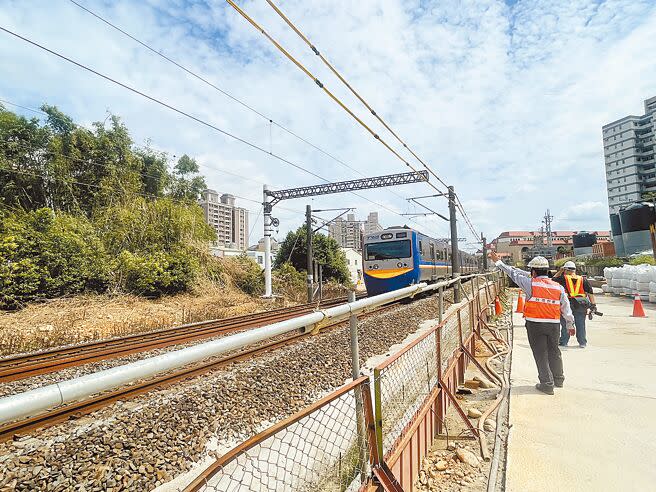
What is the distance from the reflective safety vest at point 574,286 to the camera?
7.24m

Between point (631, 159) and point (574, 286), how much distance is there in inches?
4143

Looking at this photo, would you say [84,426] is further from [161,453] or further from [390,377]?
[390,377]

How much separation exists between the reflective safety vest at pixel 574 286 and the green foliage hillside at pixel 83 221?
15707 mm

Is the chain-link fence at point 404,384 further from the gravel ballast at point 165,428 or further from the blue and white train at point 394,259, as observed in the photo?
the blue and white train at point 394,259

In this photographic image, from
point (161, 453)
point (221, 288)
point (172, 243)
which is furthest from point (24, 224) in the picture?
point (161, 453)

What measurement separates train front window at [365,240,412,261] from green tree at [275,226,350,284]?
18.0 m

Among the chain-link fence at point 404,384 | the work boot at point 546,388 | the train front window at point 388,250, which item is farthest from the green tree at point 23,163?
the work boot at point 546,388

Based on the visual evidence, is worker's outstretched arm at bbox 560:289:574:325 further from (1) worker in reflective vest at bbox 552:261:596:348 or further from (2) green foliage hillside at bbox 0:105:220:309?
(2) green foliage hillside at bbox 0:105:220:309

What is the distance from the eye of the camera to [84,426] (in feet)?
12.7

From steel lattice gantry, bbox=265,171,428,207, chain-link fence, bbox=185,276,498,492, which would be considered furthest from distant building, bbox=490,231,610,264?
chain-link fence, bbox=185,276,498,492

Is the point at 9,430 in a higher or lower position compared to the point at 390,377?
lower

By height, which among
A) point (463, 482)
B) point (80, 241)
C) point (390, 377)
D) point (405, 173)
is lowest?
point (463, 482)

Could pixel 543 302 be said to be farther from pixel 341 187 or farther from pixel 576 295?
pixel 341 187

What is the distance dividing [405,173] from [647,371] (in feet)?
46.7
